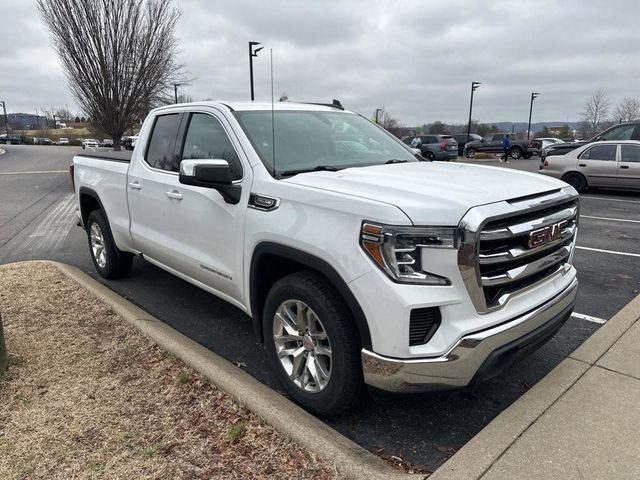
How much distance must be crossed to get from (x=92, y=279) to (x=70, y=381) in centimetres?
241

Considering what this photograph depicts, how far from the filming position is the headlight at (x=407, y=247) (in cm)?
235

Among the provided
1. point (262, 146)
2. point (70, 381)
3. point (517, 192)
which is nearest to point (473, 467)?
point (517, 192)

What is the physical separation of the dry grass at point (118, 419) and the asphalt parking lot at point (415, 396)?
1.71ft

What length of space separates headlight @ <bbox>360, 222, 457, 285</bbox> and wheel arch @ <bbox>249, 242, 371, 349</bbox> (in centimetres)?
26

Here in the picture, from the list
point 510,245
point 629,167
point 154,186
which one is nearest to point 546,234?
point 510,245

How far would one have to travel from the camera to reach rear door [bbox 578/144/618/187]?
41.8 ft

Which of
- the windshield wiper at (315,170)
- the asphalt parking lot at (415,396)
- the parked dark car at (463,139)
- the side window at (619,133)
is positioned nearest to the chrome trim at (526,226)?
the asphalt parking lot at (415,396)

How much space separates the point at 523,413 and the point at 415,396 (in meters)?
0.64

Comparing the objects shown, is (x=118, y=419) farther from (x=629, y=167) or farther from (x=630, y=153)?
(x=630, y=153)

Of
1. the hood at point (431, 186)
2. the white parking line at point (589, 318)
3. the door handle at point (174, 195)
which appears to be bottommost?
the white parking line at point (589, 318)

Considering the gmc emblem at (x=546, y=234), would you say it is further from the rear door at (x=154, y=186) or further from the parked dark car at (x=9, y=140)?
the parked dark car at (x=9, y=140)

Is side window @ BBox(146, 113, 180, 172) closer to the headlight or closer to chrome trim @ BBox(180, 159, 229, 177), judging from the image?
chrome trim @ BBox(180, 159, 229, 177)

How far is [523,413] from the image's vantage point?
111 inches

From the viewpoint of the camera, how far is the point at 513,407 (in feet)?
9.48
